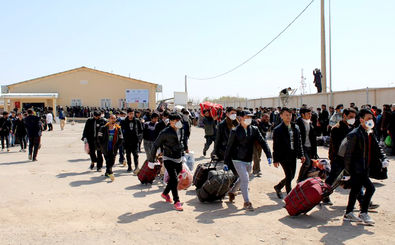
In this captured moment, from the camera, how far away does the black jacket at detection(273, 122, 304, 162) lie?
24.0ft

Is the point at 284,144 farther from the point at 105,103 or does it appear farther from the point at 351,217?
the point at 105,103

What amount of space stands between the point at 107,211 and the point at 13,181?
13.9ft

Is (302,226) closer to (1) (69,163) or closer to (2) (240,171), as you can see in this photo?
(2) (240,171)

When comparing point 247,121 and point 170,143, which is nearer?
point 247,121

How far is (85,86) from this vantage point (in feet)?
172

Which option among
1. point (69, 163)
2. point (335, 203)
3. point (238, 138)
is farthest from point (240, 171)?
point (69, 163)

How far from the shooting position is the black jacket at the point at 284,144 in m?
7.32

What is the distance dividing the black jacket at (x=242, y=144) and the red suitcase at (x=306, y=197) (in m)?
0.89

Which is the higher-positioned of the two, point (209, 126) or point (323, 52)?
point (323, 52)

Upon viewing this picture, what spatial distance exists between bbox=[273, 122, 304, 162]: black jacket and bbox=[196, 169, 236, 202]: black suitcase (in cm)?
94

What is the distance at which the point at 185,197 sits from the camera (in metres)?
8.09

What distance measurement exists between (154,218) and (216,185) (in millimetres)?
1375

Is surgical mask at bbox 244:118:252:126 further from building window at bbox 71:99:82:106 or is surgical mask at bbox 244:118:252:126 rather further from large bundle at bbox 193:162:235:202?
building window at bbox 71:99:82:106

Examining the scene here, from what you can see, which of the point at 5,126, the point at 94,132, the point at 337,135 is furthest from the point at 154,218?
the point at 5,126
